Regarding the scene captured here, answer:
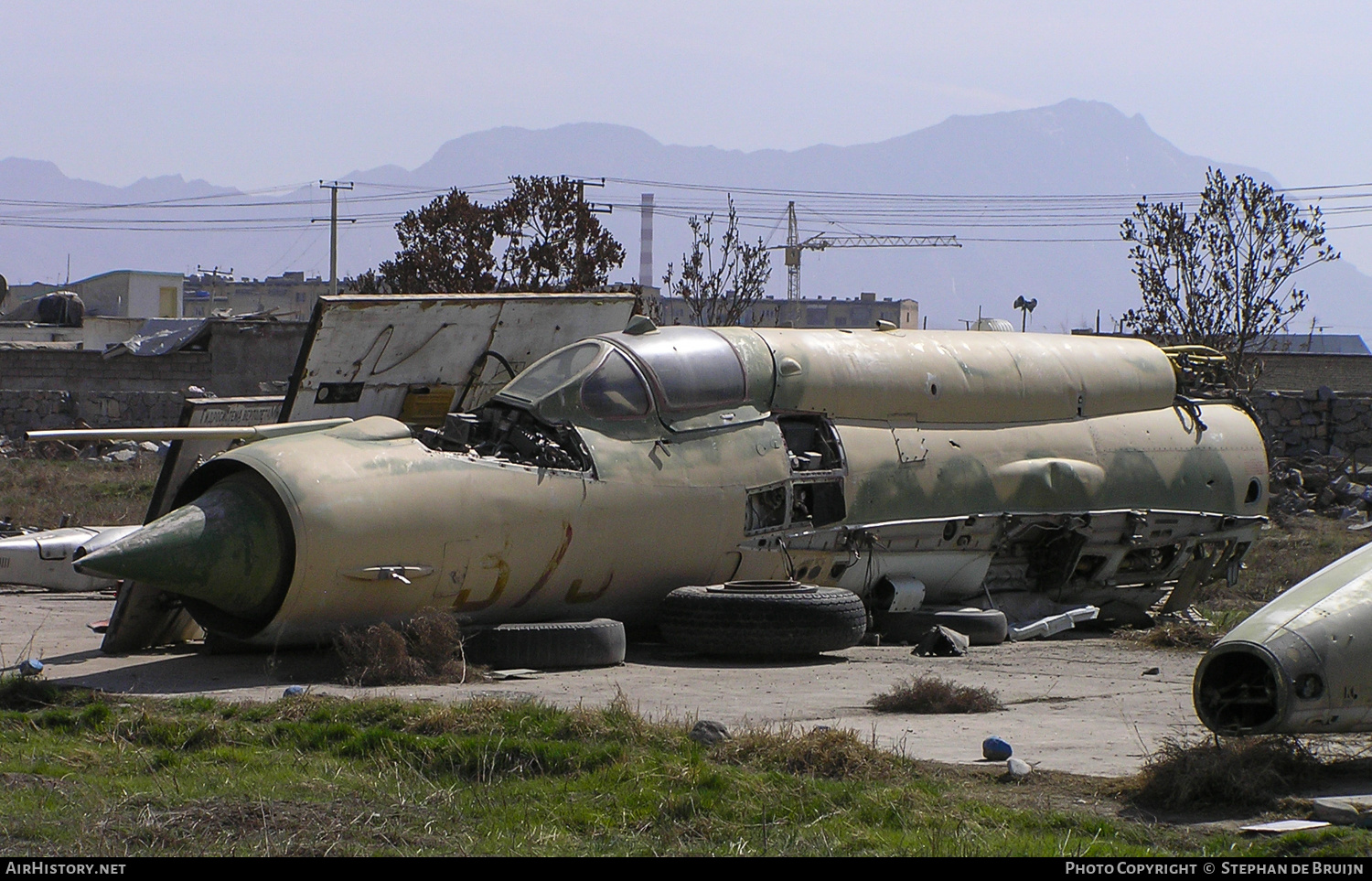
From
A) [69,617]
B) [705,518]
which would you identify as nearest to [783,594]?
[705,518]

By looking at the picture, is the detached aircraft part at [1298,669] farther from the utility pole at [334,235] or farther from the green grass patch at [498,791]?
the utility pole at [334,235]

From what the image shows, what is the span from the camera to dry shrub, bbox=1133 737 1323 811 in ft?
21.8

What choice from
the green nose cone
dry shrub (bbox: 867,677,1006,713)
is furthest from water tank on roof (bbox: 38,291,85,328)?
dry shrub (bbox: 867,677,1006,713)

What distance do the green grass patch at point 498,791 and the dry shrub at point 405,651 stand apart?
1.31m

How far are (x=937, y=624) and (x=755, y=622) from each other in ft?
7.89

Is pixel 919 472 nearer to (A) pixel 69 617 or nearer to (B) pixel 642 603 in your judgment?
(B) pixel 642 603

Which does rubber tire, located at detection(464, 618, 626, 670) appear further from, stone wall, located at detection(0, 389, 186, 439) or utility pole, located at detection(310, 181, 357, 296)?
utility pole, located at detection(310, 181, 357, 296)

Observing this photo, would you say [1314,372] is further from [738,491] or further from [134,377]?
[738,491]

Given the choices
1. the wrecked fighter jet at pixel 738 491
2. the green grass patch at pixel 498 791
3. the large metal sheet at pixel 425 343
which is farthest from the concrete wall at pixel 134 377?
the green grass patch at pixel 498 791

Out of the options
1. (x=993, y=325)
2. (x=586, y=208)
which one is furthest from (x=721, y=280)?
(x=993, y=325)

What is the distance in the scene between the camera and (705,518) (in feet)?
38.6

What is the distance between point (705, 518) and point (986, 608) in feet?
11.2

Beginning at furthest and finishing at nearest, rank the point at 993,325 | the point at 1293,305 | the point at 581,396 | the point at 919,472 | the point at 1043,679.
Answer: the point at 1293,305 < the point at 993,325 < the point at 919,472 < the point at 581,396 < the point at 1043,679

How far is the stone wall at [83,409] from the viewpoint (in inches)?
1374
